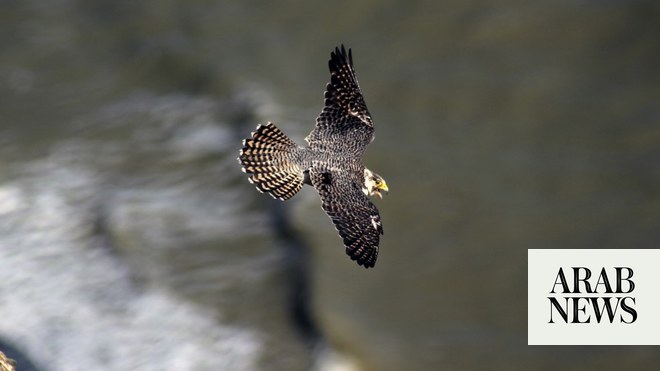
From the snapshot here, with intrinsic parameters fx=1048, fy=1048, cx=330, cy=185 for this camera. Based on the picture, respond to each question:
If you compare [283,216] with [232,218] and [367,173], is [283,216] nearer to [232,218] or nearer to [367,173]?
[232,218]

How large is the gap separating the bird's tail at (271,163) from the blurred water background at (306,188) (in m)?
1.02

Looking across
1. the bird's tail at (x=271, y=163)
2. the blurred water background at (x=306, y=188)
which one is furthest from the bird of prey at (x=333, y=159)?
the blurred water background at (x=306, y=188)

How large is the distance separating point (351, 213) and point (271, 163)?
0.91 meters

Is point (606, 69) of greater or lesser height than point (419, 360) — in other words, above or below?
above

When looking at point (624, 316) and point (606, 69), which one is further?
point (606, 69)

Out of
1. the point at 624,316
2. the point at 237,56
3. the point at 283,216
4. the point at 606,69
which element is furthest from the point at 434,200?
the point at 237,56

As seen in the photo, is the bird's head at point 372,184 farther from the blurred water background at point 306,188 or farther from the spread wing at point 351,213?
the blurred water background at point 306,188

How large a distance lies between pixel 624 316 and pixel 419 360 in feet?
5.45

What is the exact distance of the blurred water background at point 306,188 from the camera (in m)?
8.09

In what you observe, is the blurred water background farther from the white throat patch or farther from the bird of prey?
the bird of prey

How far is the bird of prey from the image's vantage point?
732cm

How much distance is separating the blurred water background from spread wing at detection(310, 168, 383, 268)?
1026 mm

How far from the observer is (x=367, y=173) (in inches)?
321

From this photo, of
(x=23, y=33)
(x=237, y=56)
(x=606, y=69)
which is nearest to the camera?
(x=606, y=69)
